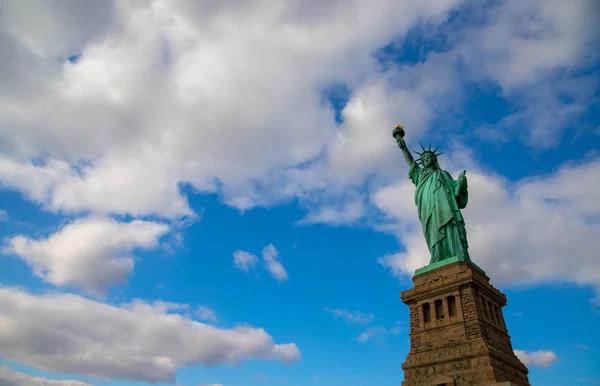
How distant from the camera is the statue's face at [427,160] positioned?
3347 cm

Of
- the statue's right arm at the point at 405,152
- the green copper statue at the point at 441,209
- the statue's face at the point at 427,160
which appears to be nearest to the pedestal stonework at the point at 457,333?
the green copper statue at the point at 441,209

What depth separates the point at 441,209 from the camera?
29953 mm

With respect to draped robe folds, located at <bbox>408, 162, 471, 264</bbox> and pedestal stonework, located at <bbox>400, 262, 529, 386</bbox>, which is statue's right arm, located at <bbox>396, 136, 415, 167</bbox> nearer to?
draped robe folds, located at <bbox>408, 162, 471, 264</bbox>

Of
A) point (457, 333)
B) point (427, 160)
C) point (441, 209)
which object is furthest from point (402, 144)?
point (457, 333)

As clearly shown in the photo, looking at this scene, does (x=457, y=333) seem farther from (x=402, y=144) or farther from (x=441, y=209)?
(x=402, y=144)

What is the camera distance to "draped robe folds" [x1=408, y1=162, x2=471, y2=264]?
95.1 feet

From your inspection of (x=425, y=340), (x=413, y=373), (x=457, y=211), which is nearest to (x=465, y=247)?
(x=457, y=211)

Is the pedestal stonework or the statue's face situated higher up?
the statue's face

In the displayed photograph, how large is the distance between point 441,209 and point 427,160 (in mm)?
5235

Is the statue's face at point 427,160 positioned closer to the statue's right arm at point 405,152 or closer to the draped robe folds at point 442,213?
the draped robe folds at point 442,213

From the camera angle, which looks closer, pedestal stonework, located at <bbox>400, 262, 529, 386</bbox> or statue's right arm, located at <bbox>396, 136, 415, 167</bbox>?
pedestal stonework, located at <bbox>400, 262, 529, 386</bbox>

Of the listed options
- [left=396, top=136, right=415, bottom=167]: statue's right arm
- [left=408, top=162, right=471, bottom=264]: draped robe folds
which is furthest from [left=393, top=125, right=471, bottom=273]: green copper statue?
[left=396, top=136, right=415, bottom=167]: statue's right arm

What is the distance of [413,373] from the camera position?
82.8 feet

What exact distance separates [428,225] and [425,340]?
8137mm
